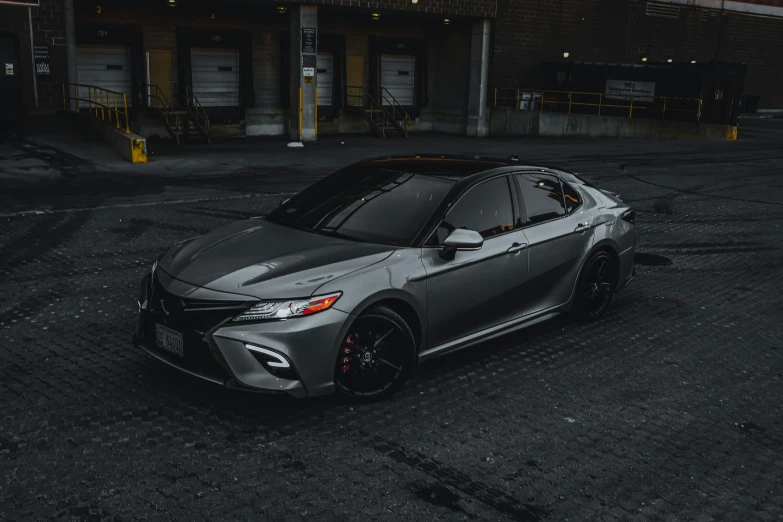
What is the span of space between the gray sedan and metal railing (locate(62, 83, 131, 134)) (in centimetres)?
1896

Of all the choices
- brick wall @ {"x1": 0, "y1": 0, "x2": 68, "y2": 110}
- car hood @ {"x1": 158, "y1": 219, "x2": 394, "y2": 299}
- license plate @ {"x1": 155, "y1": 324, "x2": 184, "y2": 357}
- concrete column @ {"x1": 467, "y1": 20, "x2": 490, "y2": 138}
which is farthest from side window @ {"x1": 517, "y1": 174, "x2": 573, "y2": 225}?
concrete column @ {"x1": 467, "y1": 20, "x2": 490, "y2": 138}

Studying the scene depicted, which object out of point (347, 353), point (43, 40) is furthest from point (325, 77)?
point (347, 353)

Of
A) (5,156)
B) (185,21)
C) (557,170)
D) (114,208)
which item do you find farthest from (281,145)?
(557,170)

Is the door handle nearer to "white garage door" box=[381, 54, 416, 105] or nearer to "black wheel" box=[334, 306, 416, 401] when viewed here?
"black wheel" box=[334, 306, 416, 401]

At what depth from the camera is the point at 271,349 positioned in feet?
16.3

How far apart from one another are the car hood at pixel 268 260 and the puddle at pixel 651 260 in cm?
547

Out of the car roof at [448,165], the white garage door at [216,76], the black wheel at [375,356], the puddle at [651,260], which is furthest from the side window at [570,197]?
the white garage door at [216,76]

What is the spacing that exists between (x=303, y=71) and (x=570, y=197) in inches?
832

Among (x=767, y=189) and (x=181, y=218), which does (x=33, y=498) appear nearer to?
(x=181, y=218)

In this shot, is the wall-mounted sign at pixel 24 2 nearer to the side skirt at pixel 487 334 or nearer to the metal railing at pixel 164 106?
the metal railing at pixel 164 106

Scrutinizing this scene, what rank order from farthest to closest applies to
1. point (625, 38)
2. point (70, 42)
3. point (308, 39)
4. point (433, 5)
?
point (625, 38)
point (433, 5)
point (308, 39)
point (70, 42)

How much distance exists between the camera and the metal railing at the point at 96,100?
24.4 m

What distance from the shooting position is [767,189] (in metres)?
17.0

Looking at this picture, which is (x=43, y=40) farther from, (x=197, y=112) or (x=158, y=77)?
(x=197, y=112)
